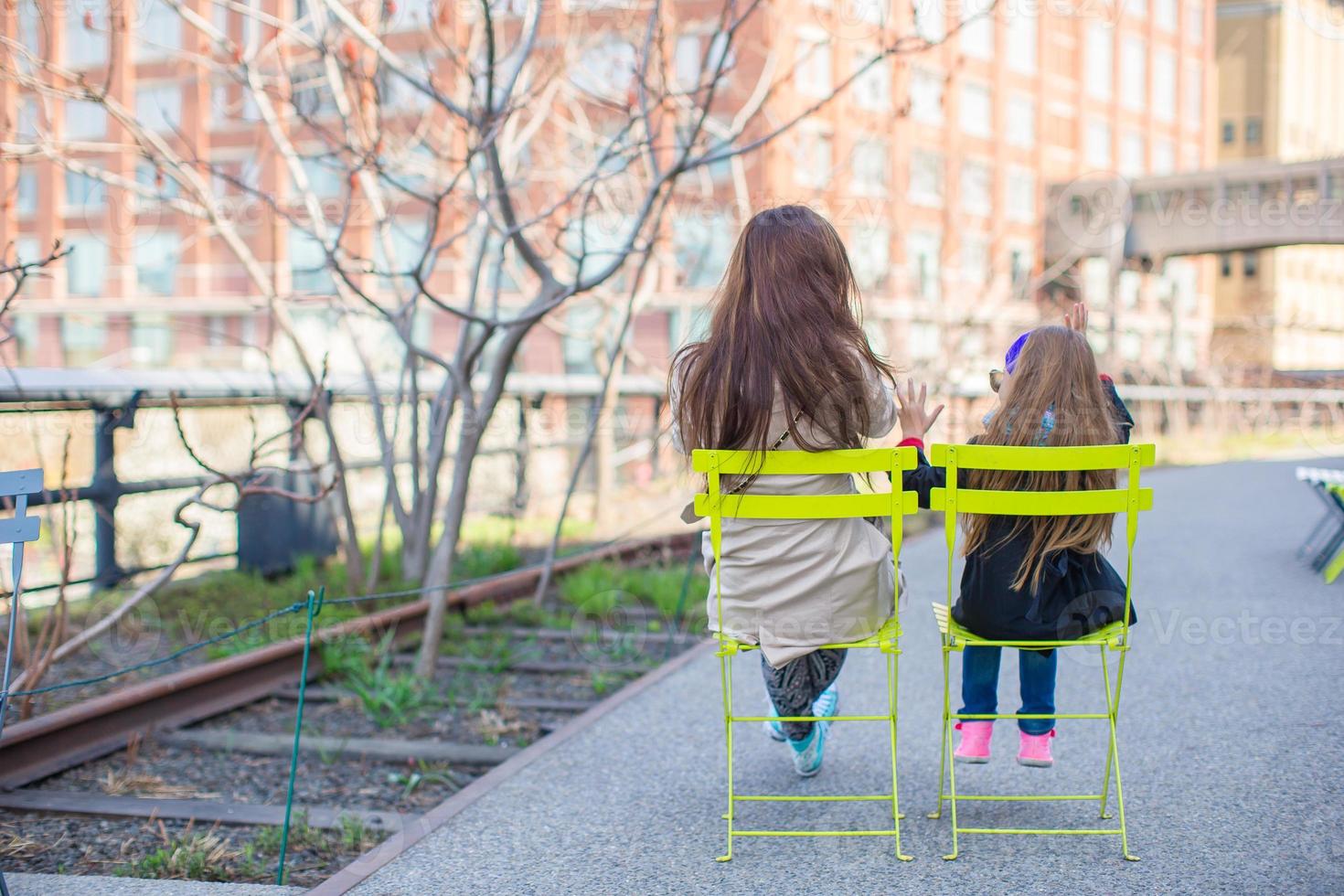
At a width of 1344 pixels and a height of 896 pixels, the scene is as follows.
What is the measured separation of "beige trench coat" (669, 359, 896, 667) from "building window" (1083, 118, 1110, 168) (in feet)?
165

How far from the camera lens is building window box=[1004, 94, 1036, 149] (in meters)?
44.6

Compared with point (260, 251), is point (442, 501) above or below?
below

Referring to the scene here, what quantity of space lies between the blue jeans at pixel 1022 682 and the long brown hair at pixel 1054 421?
0.37 metres

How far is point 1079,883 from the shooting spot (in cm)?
330

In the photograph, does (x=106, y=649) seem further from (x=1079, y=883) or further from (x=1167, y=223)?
(x=1167, y=223)

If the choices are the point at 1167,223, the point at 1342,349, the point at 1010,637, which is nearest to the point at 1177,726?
the point at 1010,637

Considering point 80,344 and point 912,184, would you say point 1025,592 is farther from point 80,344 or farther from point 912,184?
point 80,344

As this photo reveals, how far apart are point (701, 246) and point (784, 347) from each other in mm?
15925

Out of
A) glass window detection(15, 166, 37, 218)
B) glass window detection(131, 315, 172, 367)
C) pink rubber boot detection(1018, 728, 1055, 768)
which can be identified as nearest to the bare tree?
pink rubber boot detection(1018, 728, 1055, 768)

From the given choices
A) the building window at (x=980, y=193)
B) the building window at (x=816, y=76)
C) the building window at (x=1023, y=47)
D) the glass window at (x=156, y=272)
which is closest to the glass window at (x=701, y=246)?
the building window at (x=816, y=76)

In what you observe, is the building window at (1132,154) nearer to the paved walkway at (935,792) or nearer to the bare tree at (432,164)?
the bare tree at (432,164)

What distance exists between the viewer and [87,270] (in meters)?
42.2

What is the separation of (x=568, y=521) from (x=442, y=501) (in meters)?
1.65

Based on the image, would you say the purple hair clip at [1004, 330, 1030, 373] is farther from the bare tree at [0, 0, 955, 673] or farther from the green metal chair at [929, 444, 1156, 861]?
the bare tree at [0, 0, 955, 673]
